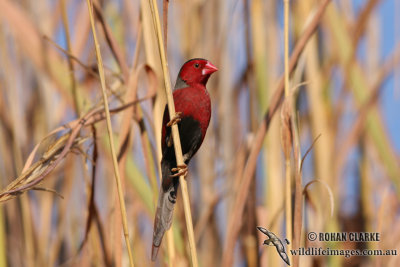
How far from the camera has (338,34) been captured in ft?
4.53

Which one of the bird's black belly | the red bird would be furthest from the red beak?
the bird's black belly

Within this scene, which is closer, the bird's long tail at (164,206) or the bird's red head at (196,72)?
the bird's long tail at (164,206)

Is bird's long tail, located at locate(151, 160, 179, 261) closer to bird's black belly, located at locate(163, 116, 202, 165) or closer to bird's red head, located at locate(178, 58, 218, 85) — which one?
bird's black belly, located at locate(163, 116, 202, 165)

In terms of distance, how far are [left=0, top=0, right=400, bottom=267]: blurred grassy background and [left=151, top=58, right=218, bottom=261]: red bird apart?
8cm

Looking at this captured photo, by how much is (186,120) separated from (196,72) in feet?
0.37

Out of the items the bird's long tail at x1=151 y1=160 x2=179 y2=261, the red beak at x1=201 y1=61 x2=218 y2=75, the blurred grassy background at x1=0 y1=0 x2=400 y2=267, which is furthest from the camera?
the blurred grassy background at x1=0 y1=0 x2=400 y2=267

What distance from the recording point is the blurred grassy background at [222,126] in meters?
1.26

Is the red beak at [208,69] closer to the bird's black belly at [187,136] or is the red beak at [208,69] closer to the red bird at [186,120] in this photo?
the red bird at [186,120]

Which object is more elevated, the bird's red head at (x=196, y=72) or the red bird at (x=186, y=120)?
the bird's red head at (x=196, y=72)

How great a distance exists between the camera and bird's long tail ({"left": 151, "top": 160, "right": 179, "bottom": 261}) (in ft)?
2.81

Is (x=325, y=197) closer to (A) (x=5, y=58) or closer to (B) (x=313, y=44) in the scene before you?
(B) (x=313, y=44)

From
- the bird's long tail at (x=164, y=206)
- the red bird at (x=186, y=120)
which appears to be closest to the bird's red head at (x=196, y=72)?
the red bird at (x=186, y=120)

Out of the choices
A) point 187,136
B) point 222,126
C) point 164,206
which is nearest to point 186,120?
point 187,136

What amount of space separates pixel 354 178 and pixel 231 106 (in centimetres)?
62
